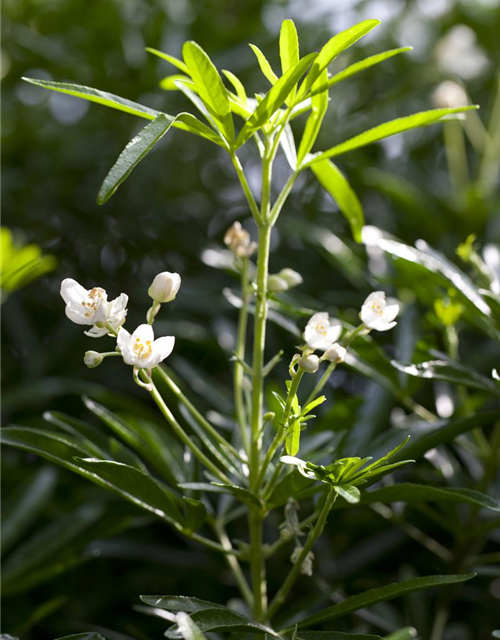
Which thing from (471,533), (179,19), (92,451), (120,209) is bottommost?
(471,533)

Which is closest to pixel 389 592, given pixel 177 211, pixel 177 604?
pixel 177 604

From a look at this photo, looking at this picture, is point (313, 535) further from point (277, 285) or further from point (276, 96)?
point (276, 96)

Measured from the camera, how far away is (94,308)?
68cm

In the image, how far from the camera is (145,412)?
3.88ft

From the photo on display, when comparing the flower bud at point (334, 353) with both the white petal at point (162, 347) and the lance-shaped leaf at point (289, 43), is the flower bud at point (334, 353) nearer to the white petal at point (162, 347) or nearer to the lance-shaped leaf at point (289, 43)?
the white petal at point (162, 347)

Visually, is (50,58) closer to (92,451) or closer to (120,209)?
(120,209)

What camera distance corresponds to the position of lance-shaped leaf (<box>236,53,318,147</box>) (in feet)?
2.12

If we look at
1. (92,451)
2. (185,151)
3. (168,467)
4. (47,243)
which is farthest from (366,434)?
(185,151)

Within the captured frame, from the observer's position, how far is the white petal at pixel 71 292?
683 mm

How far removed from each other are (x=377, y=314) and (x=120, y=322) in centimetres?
28

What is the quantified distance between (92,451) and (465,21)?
1.78 m

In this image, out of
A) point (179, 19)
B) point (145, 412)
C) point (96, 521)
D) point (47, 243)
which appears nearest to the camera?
point (96, 521)

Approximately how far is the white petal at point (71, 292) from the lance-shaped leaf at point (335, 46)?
0.32 metres

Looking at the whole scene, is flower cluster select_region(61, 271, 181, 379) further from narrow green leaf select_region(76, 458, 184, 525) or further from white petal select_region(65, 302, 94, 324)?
narrow green leaf select_region(76, 458, 184, 525)
